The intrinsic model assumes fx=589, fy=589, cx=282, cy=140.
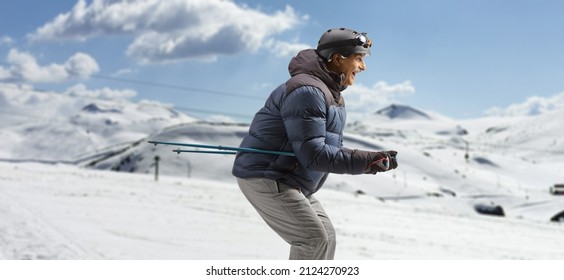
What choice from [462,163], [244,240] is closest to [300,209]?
[244,240]

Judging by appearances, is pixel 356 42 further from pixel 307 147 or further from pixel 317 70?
pixel 307 147

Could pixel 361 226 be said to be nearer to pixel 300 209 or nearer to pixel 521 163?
pixel 300 209

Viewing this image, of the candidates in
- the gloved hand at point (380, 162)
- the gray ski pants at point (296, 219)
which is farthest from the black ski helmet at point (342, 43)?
the gray ski pants at point (296, 219)

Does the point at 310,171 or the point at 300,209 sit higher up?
the point at 310,171

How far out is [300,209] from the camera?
3055mm

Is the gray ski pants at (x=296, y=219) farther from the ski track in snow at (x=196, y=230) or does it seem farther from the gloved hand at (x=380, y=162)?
the ski track in snow at (x=196, y=230)

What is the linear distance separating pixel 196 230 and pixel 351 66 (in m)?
13.5

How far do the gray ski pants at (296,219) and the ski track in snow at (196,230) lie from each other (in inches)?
286

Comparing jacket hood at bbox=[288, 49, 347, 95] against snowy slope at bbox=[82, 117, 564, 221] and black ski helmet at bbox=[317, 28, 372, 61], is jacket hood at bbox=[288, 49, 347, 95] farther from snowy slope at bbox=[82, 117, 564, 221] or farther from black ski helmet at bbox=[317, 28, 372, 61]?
snowy slope at bbox=[82, 117, 564, 221]

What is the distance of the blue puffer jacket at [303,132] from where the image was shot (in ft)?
8.89

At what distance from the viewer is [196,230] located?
Result: 1580 cm

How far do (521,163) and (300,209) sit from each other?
123m

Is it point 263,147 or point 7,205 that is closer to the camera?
point 263,147

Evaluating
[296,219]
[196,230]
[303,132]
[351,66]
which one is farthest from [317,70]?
[196,230]
